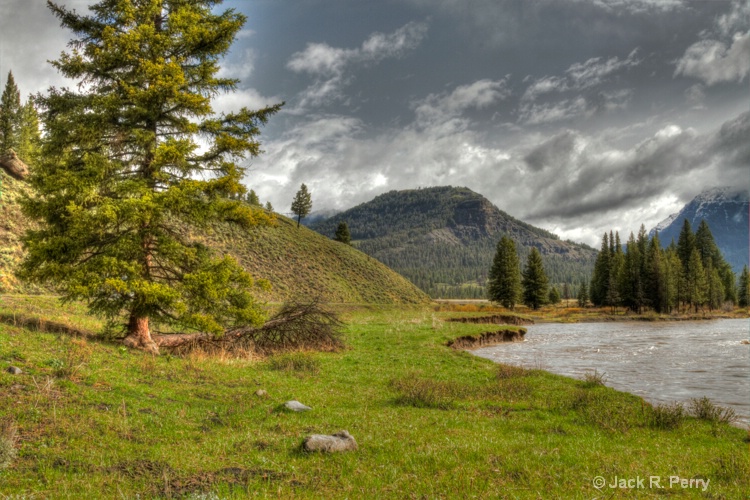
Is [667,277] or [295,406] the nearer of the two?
[295,406]

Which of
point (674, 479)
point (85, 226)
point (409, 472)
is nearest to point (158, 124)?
point (85, 226)

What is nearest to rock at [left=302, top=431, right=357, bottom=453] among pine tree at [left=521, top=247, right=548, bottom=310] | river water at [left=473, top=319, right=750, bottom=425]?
river water at [left=473, top=319, right=750, bottom=425]

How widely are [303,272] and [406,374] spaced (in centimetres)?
6558

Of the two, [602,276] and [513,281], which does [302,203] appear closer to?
[513,281]

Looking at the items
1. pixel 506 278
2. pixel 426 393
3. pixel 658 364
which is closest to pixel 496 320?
pixel 506 278

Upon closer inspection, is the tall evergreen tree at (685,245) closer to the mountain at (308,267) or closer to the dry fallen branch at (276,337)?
the mountain at (308,267)

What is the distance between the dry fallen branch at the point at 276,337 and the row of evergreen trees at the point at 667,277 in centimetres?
8522

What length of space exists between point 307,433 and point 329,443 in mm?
1451

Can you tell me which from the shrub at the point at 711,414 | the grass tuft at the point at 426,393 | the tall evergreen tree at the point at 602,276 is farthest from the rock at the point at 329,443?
the tall evergreen tree at the point at 602,276

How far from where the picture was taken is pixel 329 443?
8180 mm

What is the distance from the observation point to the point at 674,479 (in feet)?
23.7

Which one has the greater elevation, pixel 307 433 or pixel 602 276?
pixel 602 276

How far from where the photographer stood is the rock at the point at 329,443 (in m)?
8.05

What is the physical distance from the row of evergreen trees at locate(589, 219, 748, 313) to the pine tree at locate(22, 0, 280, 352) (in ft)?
306
